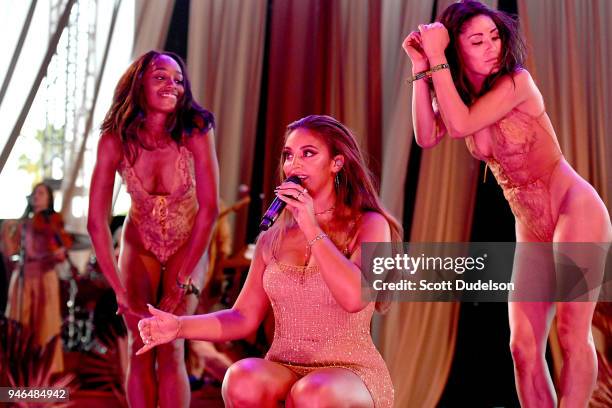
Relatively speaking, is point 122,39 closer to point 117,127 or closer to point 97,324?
point 117,127

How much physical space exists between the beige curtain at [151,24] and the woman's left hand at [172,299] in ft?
3.42

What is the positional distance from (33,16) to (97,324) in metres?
1.29

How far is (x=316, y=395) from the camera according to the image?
6.40ft

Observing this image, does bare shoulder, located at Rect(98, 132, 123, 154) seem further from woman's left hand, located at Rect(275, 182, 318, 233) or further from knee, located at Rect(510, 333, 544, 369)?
knee, located at Rect(510, 333, 544, 369)

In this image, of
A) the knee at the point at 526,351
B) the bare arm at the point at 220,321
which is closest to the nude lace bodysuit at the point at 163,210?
the bare arm at the point at 220,321

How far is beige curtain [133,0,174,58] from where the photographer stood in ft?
11.2

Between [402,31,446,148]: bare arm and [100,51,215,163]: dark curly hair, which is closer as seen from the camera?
[402,31,446,148]: bare arm

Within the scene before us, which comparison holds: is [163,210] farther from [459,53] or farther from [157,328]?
[459,53]

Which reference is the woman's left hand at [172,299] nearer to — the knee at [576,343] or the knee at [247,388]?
the knee at [247,388]

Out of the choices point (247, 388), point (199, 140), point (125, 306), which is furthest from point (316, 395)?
point (199, 140)

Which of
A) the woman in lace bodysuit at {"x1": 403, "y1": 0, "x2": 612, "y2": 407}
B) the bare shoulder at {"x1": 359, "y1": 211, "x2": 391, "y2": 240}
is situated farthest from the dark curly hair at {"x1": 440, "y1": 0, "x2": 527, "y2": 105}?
the bare shoulder at {"x1": 359, "y1": 211, "x2": 391, "y2": 240}

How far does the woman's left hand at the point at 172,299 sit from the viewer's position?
116 inches

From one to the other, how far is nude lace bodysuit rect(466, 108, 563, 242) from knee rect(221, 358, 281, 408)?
95 cm

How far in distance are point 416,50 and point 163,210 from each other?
110cm
